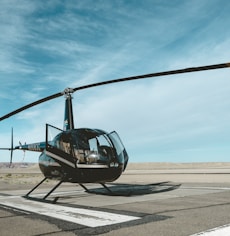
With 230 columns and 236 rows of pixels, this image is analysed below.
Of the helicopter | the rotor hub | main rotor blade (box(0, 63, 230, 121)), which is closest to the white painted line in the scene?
main rotor blade (box(0, 63, 230, 121))

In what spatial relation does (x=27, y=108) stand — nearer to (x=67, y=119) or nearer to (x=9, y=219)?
(x=67, y=119)

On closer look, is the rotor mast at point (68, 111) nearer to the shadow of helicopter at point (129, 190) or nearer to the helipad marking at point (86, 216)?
the shadow of helicopter at point (129, 190)

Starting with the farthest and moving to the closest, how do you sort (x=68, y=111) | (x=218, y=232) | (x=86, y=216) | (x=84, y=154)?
(x=68, y=111) < (x=84, y=154) < (x=86, y=216) < (x=218, y=232)

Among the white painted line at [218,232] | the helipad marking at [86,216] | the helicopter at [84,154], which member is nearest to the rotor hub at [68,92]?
the helicopter at [84,154]

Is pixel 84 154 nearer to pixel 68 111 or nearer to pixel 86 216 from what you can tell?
pixel 68 111

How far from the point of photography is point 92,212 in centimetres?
790

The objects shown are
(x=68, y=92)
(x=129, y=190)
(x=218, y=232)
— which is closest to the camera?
(x=218, y=232)

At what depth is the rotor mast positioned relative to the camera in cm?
1113

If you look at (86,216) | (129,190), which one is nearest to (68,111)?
(129,190)

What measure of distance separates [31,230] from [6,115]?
692 cm

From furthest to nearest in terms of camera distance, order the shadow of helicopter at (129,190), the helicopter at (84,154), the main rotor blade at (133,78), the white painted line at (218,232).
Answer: the shadow of helicopter at (129,190) < the helicopter at (84,154) < the main rotor blade at (133,78) < the white painted line at (218,232)

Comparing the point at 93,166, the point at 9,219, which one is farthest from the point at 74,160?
the point at 9,219

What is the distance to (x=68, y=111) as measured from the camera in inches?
465

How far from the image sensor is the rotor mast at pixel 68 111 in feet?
36.5
